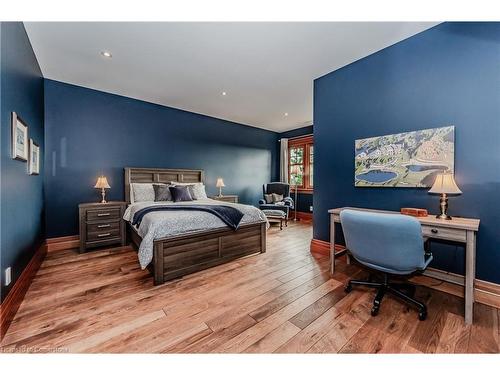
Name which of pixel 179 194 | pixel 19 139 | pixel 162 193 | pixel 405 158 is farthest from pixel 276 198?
pixel 19 139

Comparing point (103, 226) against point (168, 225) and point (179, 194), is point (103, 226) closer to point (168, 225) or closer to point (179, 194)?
point (179, 194)

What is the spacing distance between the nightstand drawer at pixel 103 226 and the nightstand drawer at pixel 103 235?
3 centimetres

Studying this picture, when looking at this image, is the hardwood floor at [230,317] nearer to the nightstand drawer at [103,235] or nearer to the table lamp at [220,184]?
the nightstand drawer at [103,235]

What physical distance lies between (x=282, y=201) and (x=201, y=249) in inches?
127

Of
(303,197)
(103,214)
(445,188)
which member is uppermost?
(445,188)

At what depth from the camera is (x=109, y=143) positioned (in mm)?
3918

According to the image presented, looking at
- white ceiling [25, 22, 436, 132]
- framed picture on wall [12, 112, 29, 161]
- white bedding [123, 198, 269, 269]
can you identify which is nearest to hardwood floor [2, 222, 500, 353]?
white bedding [123, 198, 269, 269]

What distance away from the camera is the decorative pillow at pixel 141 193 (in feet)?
12.5

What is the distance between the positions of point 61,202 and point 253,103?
389 cm

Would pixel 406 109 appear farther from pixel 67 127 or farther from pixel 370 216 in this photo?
pixel 67 127

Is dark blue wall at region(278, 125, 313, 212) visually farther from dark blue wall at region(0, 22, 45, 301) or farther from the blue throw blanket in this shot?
dark blue wall at region(0, 22, 45, 301)

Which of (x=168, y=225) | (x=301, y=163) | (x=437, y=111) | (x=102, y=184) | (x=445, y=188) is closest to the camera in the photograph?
(x=445, y=188)

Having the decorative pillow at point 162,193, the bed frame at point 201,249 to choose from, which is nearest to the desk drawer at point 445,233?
Answer: the bed frame at point 201,249
